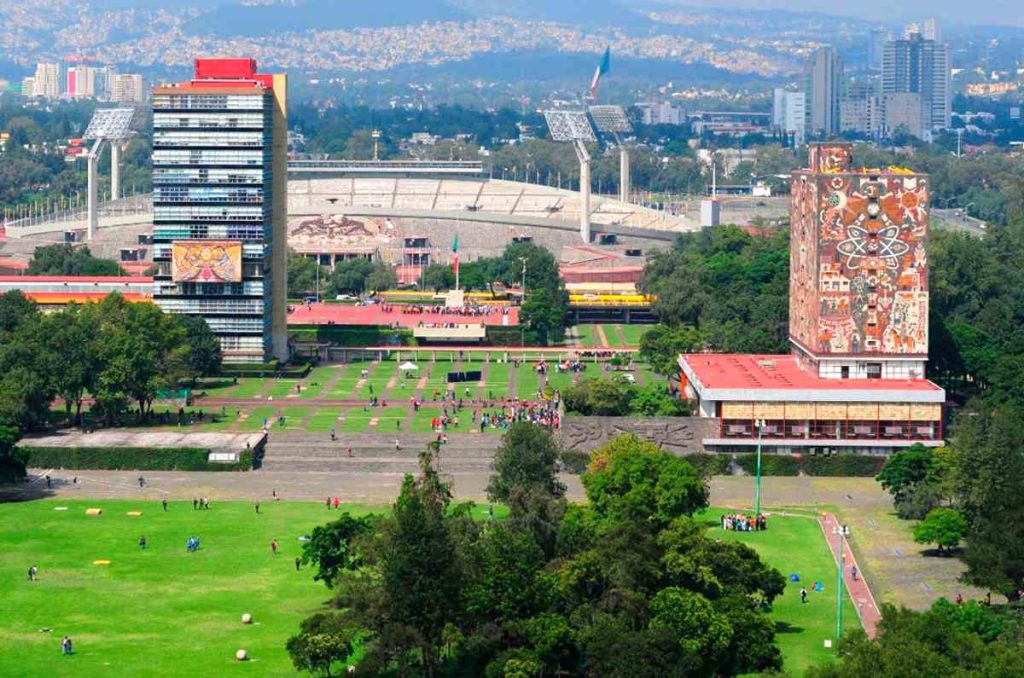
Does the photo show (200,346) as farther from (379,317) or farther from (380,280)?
(380,280)

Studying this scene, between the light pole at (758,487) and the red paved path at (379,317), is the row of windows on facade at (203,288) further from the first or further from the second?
the light pole at (758,487)

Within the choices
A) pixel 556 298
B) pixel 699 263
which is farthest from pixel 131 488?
pixel 699 263

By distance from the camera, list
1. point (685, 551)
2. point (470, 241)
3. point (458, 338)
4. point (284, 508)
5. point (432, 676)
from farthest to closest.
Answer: point (470, 241), point (458, 338), point (284, 508), point (685, 551), point (432, 676)

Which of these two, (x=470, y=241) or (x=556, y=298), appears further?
(x=470, y=241)

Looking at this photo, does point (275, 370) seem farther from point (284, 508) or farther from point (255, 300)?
point (284, 508)

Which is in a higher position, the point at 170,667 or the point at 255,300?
the point at 255,300

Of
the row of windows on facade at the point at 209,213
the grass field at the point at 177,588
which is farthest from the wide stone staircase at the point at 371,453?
the row of windows on facade at the point at 209,213

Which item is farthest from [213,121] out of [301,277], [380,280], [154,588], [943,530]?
[943,530]

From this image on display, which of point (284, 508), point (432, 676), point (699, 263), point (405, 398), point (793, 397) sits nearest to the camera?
point (432, 676)
